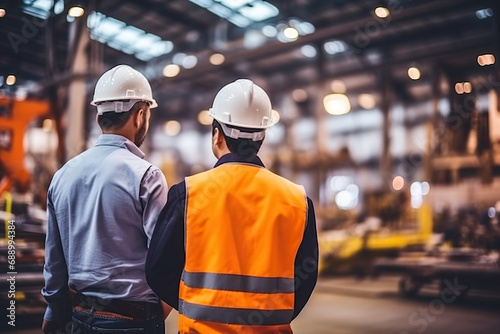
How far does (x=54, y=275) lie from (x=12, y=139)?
3673mm

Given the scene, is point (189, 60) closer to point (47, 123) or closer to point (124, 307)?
point (47, 123)

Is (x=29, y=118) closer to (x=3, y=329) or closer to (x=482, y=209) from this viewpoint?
(x=3, y=329)

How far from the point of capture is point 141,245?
186cm

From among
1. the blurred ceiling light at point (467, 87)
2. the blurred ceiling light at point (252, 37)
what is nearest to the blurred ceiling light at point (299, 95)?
the blurred ceiling light at point (252, 37)

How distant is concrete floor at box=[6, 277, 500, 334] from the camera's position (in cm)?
595

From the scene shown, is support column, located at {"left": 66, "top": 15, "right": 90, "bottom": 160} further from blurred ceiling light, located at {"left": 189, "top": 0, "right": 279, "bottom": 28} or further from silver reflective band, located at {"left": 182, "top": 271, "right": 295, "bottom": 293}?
silver reflective band, located at {"left": 182, "top": 271, "right": 295, "bottom": 293}

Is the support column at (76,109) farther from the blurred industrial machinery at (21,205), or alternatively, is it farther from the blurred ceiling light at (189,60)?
the blurred ceiling light at (189,60)

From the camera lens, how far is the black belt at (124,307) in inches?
71.7

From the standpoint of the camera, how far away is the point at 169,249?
63.7 inches

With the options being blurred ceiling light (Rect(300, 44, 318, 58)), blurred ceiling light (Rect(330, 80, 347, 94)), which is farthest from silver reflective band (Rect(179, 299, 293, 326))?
blurred ceiling light (Rect(330, 80, 347, 94))

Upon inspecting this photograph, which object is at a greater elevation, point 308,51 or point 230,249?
point 308,51

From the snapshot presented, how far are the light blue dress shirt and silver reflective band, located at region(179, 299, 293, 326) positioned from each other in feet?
1.04

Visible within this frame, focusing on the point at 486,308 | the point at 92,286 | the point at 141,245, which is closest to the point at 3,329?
the point at 92,286

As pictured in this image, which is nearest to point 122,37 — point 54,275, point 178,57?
point 54,275
